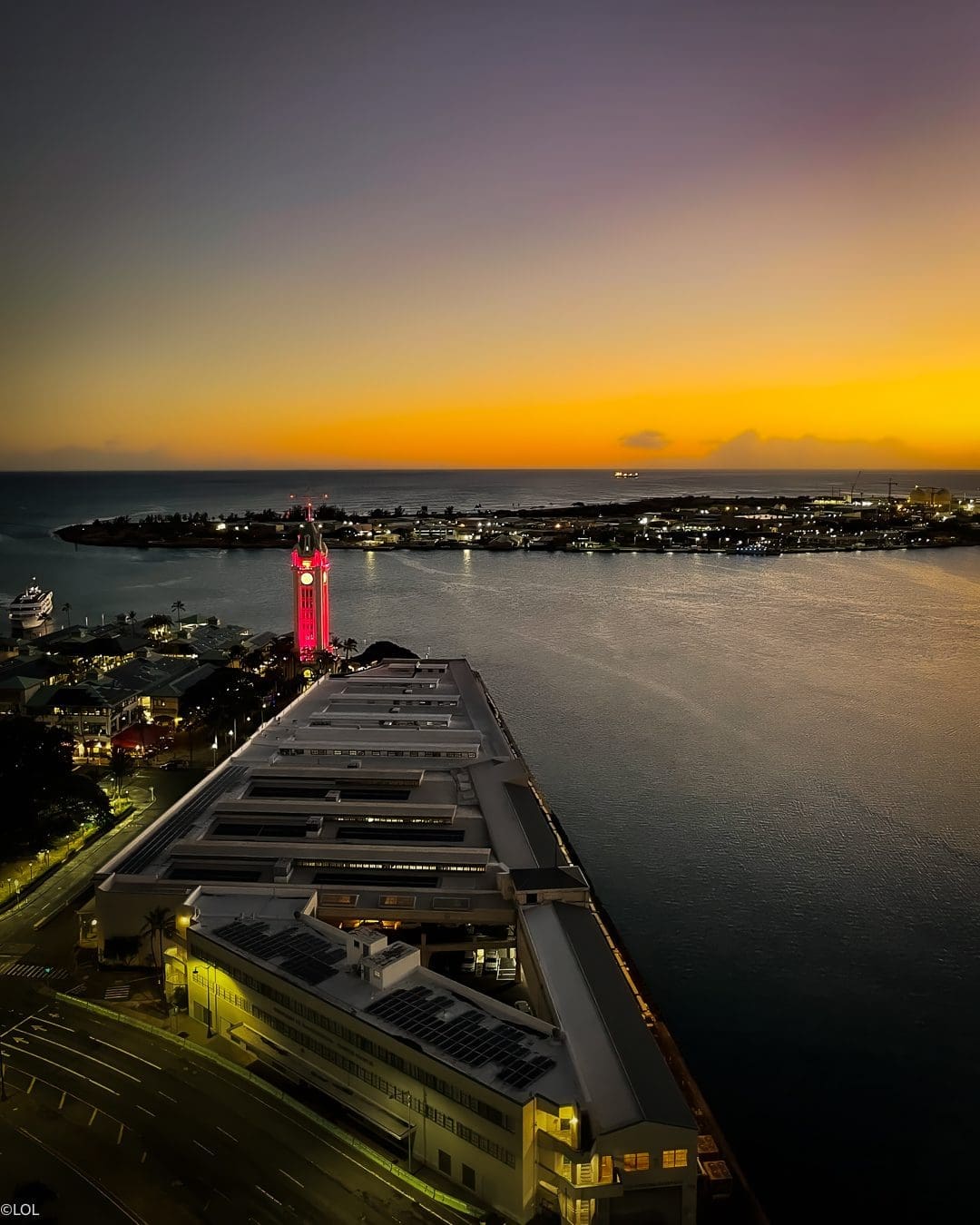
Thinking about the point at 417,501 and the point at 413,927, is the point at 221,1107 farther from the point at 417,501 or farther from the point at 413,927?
the point at 417,501

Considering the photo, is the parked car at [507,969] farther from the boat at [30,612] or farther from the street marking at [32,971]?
the boat at [30,612]

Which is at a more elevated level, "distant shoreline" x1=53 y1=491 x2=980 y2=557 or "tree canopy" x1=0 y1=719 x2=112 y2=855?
"distant shoreline" x1=53 y1=491 x2=980 y2=557

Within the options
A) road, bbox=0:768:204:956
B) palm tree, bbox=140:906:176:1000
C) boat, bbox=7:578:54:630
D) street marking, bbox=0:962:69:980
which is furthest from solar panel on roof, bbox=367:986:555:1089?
boat, bbox=7:578:54:630

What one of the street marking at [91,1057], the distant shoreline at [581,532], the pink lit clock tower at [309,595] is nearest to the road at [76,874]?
the street marking at [91,1057]

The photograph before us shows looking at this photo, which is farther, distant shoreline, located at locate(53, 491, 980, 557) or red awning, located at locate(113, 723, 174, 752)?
distant shoreline, located at locate(53, 491, 980, 557)

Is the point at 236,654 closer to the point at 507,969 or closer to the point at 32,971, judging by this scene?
the point at 32,971

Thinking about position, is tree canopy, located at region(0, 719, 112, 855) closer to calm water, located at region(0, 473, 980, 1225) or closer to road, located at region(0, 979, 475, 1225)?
road, located at region(0, 979, 475, 1225)
